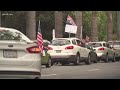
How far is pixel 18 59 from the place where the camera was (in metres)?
10.6

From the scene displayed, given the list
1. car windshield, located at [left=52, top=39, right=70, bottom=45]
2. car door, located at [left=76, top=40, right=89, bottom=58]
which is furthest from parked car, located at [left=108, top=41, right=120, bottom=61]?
car windshield, located at [left=52, top=39, right=70, bottom=45]

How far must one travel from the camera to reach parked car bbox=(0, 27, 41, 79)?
1046 cm

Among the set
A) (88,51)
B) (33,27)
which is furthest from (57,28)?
(88,51)

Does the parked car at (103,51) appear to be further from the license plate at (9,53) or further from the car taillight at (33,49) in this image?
the license plate at (9,53)

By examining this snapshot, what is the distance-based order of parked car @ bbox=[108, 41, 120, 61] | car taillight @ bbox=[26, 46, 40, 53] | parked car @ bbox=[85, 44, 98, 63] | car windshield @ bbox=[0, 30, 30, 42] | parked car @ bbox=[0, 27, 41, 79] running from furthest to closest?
1. parked car @ bbox=[108, 41, 120, 61]
2. parked car @ bbox=[85, 44, 98, 63]
3. car windshield @ bbox=[0, 30, 30, 42]
4. car taillight @ bbox=[26, 46, 40, 53]
5. parked car @ bbox=[0, 27, 41, 79]

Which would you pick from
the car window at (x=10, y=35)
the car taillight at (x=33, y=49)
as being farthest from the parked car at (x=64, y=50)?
the car taillight at (x=33, y=49)

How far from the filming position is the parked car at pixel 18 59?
10.5m

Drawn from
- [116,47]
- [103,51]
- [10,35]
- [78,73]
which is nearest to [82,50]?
[103,51]

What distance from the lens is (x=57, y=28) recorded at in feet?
117

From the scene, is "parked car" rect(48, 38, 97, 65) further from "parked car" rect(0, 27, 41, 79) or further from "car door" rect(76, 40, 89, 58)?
"parked car" rect(0, 27, 41, 79)

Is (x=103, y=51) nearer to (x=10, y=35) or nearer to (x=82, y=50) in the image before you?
(x=82, y=50)
